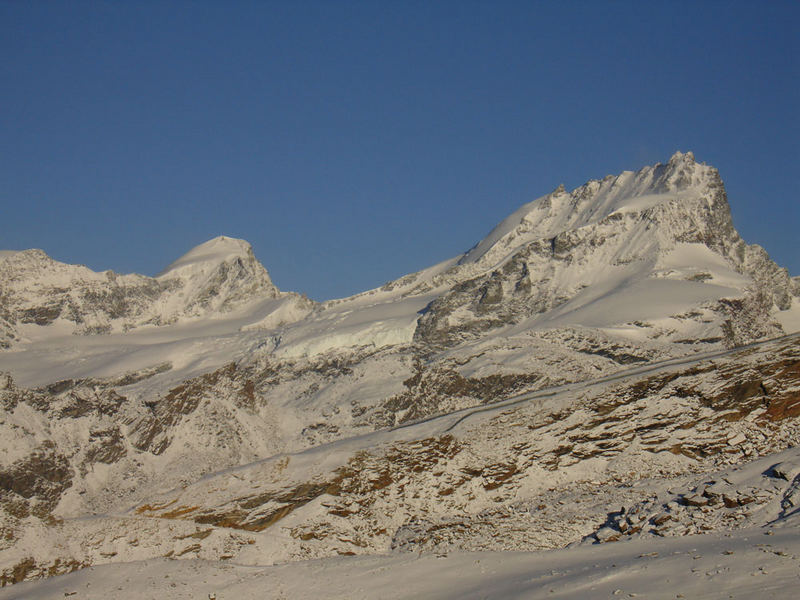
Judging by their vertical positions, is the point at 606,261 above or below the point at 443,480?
above

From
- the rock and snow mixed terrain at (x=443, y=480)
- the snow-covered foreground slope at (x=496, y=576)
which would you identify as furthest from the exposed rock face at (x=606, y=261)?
the snow-covered foreground slope at (x=496, y=576)

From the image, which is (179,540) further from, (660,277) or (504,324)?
(660,277)

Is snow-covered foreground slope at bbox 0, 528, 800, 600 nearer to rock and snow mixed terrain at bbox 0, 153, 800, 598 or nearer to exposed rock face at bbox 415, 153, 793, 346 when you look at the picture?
rock and snow mixed terrain at bbox 0, 153, 800, 598

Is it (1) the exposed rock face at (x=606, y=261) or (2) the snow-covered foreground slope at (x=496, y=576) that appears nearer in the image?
(2) the snow-covered foreground slope at (x=496, y=576)

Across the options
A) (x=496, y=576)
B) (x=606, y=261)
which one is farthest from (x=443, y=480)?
(x=606, y=261)

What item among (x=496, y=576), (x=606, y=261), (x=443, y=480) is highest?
(x=606, y=261)

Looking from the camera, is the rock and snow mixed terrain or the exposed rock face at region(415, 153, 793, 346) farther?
the exposed rock face at region(415, 153, 793, 346)

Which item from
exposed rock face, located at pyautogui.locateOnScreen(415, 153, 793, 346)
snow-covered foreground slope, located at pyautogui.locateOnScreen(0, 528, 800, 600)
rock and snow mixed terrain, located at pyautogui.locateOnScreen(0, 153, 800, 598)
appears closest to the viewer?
snow-covered foreground slope, located at pyautogui.locateOnScreen(0, 528, 800, 600)

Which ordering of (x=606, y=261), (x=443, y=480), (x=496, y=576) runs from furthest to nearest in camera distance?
(x=606, y=261), (x=443, y=480), (x=496, y=576)

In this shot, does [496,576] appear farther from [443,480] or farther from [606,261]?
[606,261]

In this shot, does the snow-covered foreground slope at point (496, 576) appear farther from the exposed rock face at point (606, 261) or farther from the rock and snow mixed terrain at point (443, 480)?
the exposed rock face at point (606, 261)

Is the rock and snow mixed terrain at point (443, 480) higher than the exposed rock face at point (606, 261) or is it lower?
lower

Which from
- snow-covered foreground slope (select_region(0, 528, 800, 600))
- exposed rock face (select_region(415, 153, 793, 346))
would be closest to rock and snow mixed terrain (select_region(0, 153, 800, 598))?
snow-covered foreground slope (select_region(0, 528, 800, 600))

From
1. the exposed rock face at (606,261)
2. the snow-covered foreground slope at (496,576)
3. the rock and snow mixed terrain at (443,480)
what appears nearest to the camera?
the snow-covered foreground slope at (496,576)
